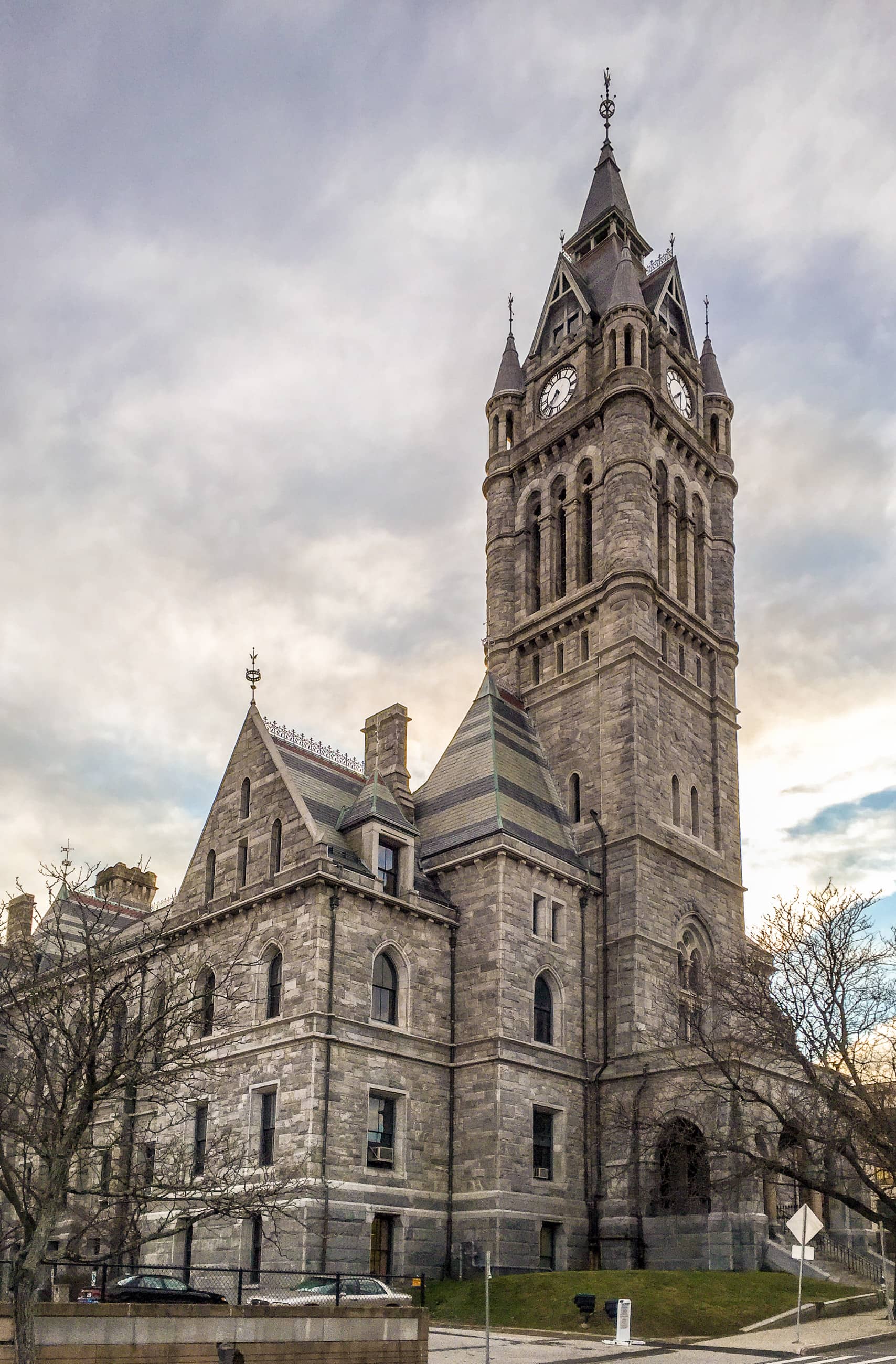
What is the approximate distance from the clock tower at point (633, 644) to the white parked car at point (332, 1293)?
11.5 metres

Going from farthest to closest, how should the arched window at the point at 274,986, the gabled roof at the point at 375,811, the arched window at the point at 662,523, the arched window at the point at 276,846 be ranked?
the arched window at the point at 662,523 < the gabled roof at the point at 375,811 < the arched window at the point at 276,846 < the arched window at the point at 274,986

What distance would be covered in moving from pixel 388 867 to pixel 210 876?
6.21 metres

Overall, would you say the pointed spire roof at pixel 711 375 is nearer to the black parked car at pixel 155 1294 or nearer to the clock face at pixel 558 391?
the clock face at pixel 558 391

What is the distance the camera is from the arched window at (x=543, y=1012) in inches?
1558

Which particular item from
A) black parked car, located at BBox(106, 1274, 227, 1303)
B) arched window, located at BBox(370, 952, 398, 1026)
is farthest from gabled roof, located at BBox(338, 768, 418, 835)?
black parked car, located at BBox(106, 1274, 227, 1303)

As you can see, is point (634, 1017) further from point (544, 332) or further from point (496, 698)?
point (544, 332)

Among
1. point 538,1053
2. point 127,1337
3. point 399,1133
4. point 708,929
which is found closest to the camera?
point 127,1337

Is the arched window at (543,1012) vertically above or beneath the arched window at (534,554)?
beneath

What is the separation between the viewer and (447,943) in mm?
39500

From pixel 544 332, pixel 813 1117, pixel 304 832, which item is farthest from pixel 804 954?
pixel 544 332

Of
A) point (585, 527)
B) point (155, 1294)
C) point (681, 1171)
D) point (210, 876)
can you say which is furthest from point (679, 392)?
point (155, 1294)

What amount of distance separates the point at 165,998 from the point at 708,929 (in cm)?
2906

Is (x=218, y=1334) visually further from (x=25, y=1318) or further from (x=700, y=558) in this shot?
(x=700, y=558)

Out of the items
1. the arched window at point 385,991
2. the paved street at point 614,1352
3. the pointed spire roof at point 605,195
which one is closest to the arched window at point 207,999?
the arched window at point 385,991
